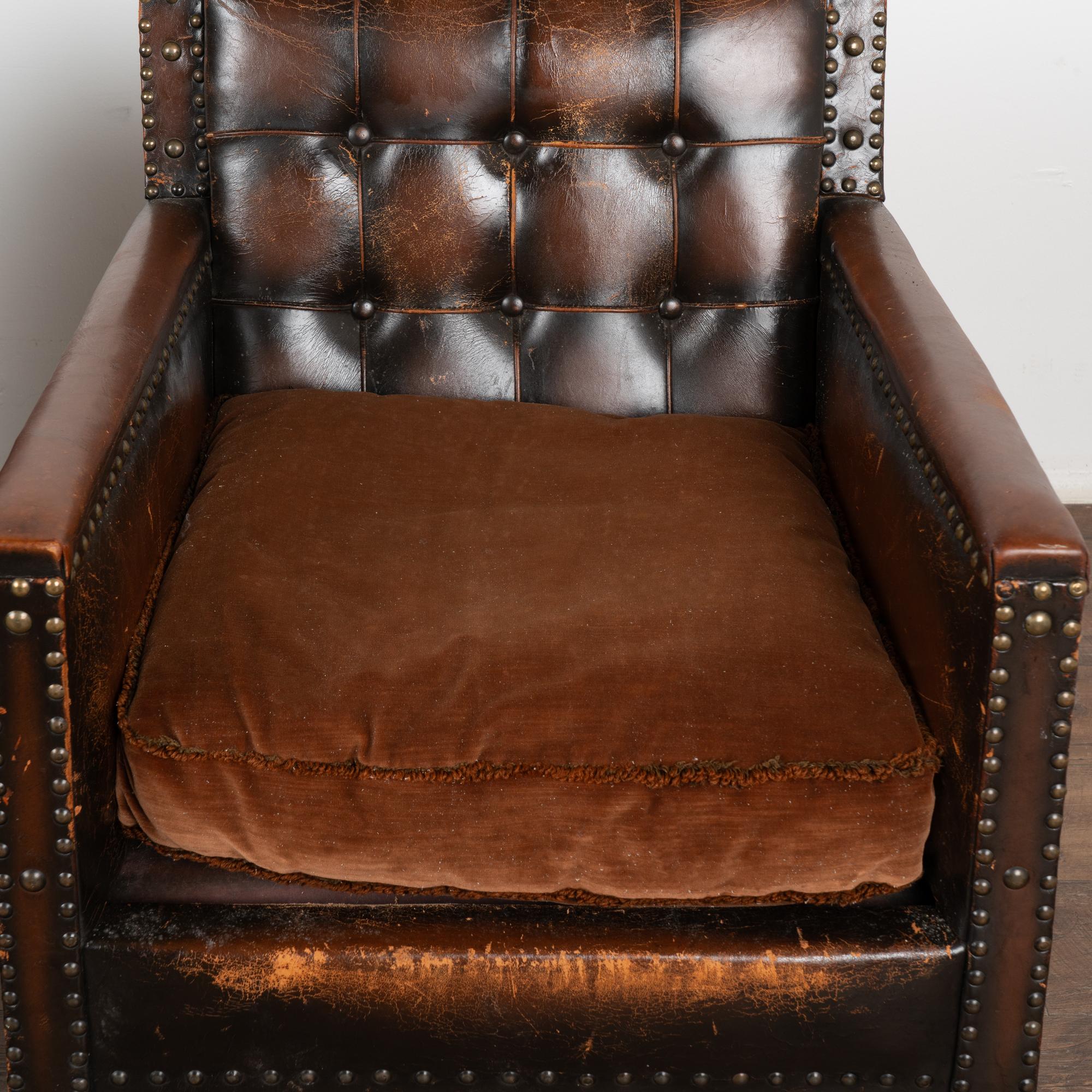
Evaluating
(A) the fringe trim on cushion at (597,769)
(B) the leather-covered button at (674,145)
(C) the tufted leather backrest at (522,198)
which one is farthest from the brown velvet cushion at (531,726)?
(B) the leather-covered button at (674,145)

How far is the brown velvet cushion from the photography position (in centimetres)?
100

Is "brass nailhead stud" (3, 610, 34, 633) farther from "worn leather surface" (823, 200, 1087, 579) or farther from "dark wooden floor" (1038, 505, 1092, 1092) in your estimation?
"dark wooden floor" (1038, 505, 1092, 1092)

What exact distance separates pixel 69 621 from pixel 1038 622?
66 centimetres

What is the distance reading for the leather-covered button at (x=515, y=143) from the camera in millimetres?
1440

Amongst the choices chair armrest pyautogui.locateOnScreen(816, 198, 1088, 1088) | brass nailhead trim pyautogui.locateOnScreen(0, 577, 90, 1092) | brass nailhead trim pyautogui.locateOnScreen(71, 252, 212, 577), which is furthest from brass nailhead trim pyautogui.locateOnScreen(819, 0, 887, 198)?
brass nailhead trim pyautogui.locateOnScreen(0, 577, 90, 1092)

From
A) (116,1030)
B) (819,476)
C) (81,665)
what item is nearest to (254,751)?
Answer: (81,665)

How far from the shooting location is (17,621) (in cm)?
92

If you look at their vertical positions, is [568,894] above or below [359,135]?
below

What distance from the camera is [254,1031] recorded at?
41.3 inches

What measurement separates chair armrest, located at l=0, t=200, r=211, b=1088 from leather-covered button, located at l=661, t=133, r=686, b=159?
58cm

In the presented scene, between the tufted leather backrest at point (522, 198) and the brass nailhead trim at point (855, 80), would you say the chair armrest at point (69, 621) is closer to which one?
the tufted leather backrest at point (522, 198)

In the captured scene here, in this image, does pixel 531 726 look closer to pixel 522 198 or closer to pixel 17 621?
pixel 17 621

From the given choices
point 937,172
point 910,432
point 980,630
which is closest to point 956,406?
point 910,432

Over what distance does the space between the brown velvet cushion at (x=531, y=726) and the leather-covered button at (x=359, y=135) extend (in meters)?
0.51
